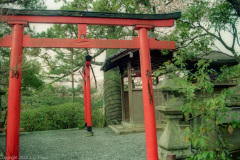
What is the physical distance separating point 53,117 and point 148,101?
25.4 ft

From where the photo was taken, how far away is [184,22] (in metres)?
6.68

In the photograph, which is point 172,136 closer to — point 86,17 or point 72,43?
point 72,43

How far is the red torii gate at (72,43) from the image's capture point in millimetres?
3277

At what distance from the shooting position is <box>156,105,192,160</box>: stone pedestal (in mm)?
3250

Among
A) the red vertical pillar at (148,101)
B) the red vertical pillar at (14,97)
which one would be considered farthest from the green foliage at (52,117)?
the red vertical pillar at (148,101)

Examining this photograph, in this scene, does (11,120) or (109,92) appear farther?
(109,92)

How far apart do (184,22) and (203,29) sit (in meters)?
0.74

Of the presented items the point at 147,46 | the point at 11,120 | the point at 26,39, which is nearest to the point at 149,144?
the point at 147,46

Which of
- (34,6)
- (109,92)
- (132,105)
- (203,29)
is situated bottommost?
(132,105)

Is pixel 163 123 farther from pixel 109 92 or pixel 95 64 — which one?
pixel 95 64

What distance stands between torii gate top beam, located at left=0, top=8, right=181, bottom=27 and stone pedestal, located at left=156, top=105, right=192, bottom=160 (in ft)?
6.38

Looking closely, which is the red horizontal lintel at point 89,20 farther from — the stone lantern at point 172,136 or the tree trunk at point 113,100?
the tree trunk at point 113,100

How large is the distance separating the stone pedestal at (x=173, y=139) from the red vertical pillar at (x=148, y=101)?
0.21 metres

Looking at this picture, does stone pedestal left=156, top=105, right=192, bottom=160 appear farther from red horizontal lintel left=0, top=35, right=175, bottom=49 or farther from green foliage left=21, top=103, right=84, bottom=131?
green foliage left=21, top=103, right=84, bottom=131
